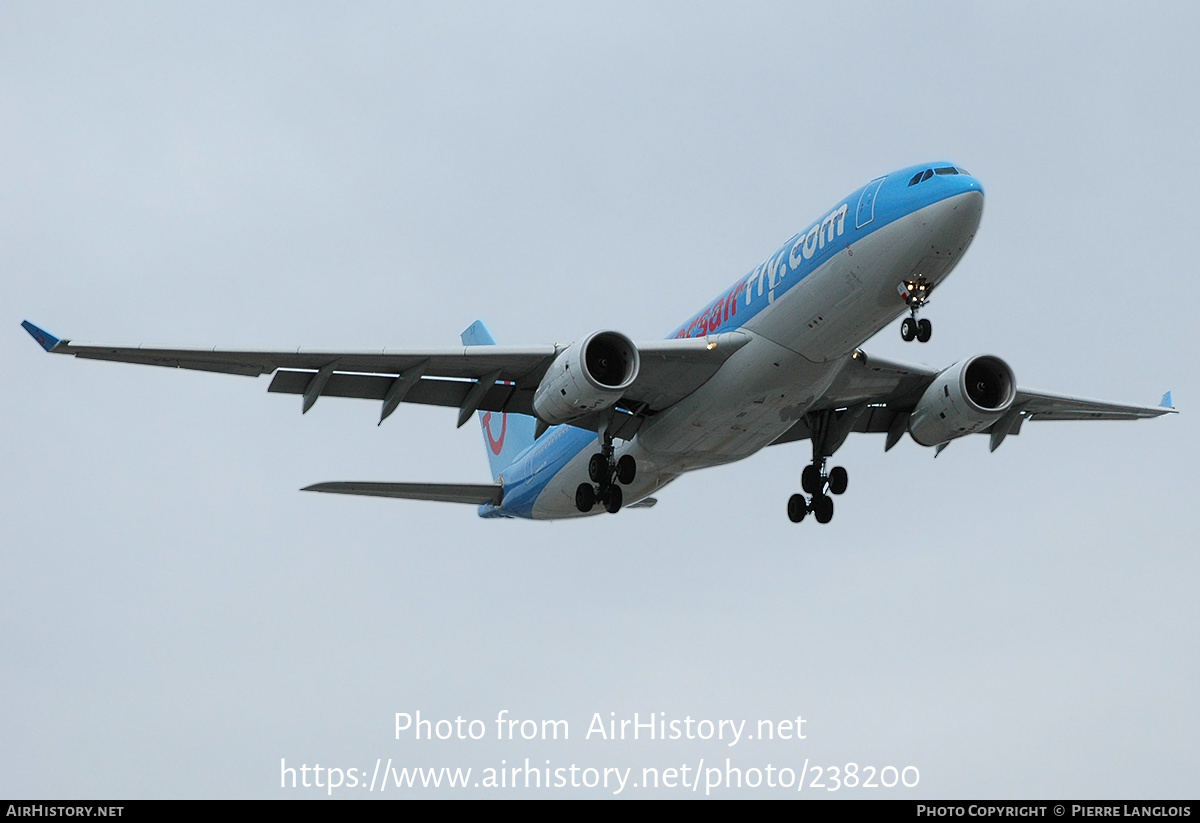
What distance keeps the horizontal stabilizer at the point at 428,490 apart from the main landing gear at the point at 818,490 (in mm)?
7152

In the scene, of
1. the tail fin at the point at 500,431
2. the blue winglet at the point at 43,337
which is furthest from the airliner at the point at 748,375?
the tail fin at the point at 500,431

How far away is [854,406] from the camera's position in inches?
1206

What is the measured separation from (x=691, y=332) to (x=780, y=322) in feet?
12.4

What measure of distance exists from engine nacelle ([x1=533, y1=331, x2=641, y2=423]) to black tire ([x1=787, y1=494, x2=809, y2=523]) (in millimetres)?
6633

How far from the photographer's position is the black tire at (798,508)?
102 feet

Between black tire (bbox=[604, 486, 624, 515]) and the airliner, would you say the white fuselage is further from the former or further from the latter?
black tire (bbox=[604, 486, 624, 515])

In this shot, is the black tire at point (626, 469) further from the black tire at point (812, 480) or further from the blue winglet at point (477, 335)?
→ the blue winglet at point (477, 335)

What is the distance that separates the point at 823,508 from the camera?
1212 inches

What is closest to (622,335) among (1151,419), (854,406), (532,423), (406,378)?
(406,378)

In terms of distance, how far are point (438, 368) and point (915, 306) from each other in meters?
8.83

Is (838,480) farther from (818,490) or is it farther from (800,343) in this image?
(800,343)

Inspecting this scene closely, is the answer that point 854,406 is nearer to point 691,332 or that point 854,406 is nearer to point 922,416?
point 922,416

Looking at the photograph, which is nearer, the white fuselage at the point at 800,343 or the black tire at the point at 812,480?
the white fuselage at the point at 800,343

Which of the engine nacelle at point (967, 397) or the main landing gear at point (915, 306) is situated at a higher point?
the engine nacelle at point (967, 397)
